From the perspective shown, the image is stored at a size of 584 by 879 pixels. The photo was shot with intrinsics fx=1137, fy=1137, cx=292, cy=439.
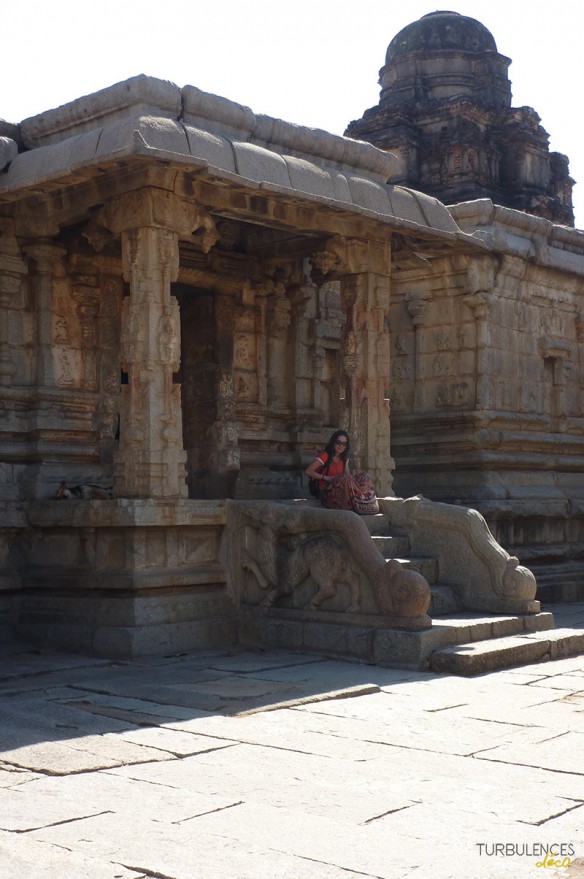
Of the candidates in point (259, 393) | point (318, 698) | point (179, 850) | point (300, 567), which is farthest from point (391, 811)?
point (259, 393)

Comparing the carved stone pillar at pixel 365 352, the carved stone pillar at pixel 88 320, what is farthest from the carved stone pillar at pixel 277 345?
the carved stone pillar at pixel 88 320

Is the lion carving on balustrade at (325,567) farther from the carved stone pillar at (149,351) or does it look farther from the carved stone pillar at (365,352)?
the carved stone pillar at (365,352)

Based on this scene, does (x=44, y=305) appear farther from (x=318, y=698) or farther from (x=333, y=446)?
(x=318, y=698)

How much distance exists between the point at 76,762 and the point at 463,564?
198 inches

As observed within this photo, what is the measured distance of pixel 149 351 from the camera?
885 cm

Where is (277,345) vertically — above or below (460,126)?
below

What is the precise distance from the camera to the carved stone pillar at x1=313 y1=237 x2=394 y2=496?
10609mm

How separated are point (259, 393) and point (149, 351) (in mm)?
3194

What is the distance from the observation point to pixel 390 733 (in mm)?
6055

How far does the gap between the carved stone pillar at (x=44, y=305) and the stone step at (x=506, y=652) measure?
169 inches

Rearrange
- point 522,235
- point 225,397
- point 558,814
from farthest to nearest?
point 522,235, point 225,397, point 558,814

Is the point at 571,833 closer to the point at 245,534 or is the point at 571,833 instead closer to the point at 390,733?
the point at 390,733

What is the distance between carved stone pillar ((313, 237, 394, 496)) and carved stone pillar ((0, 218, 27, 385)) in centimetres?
281

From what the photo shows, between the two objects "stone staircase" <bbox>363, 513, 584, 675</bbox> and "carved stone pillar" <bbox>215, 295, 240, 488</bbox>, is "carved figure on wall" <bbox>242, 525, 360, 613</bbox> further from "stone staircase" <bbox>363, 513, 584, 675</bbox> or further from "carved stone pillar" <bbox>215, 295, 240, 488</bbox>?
"carved stone pillar" <bbox>215, 295, 240, 488</bbox>
